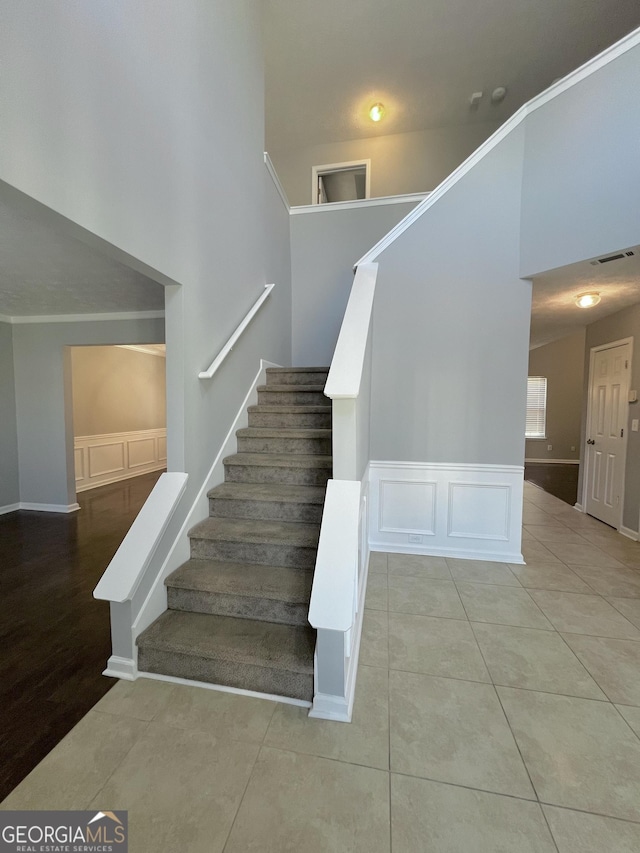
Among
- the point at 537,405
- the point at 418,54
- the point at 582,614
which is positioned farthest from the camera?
the point at 537,405

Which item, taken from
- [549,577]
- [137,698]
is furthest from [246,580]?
[549,577]

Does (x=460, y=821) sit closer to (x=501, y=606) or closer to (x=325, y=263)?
(x=501, y=606)

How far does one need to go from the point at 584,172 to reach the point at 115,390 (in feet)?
21.8

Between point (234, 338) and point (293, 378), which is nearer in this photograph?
point (234, 338)

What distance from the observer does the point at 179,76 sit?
6.64ft

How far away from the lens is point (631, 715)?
5.04 feet

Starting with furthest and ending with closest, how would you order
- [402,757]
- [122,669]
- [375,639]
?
1. [375,639]
2. [122,669]
3. [402,757]

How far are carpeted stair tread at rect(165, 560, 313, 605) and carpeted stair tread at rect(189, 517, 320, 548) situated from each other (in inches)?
6.1

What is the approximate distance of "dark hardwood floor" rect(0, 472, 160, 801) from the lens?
1473 mm

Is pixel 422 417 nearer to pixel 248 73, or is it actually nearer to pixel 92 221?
pixel 92 221

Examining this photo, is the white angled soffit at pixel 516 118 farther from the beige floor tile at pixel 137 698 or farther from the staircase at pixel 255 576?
the beige floor tile at pixel 137 698

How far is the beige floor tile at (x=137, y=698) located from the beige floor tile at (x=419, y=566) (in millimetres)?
1763

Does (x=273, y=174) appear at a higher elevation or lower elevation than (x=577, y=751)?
higher

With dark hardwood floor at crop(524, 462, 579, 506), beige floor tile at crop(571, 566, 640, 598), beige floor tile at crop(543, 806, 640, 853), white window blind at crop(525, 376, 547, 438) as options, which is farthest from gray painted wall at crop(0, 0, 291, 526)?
white window blind at crop(525, 376, 547, 438)
